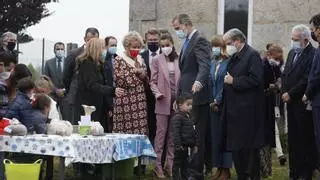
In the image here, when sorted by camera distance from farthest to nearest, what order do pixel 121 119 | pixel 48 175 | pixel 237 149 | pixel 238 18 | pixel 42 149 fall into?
pixel 238 18 < pixel 121 119 < pixel 48 175 < pixel 237 149 < pixel 42 149

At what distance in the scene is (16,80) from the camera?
8430 millimetres

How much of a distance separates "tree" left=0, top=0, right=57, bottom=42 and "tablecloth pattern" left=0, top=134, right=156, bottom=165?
787 inches

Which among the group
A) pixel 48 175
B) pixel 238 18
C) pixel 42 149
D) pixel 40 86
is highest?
Result: pixel 238 18

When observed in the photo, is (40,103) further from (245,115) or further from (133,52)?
(245,115)

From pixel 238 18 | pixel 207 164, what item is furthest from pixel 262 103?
pixel 238 18

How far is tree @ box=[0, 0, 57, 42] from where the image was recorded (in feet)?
88.8

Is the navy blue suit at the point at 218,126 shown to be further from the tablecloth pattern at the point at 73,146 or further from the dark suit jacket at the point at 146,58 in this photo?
the tablecloth pattern at the point at 73,146

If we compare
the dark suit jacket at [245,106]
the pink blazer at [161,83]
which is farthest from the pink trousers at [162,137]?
the dark suit jacket at [245,106]

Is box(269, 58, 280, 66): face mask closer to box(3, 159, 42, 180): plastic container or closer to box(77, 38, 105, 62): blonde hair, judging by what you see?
box(77, 38, 105, 62): blonde hair

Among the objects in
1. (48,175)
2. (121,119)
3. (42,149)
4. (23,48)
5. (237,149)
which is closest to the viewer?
(42,149)

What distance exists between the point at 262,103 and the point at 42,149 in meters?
2.59

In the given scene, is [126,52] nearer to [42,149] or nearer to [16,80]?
[16,80]

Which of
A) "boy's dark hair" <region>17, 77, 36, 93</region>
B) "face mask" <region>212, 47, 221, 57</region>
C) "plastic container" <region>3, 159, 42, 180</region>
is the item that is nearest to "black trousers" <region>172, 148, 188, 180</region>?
"face mask" <region>212, 47, 221, 57</region>

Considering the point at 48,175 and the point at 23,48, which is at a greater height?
the point at 23,48
